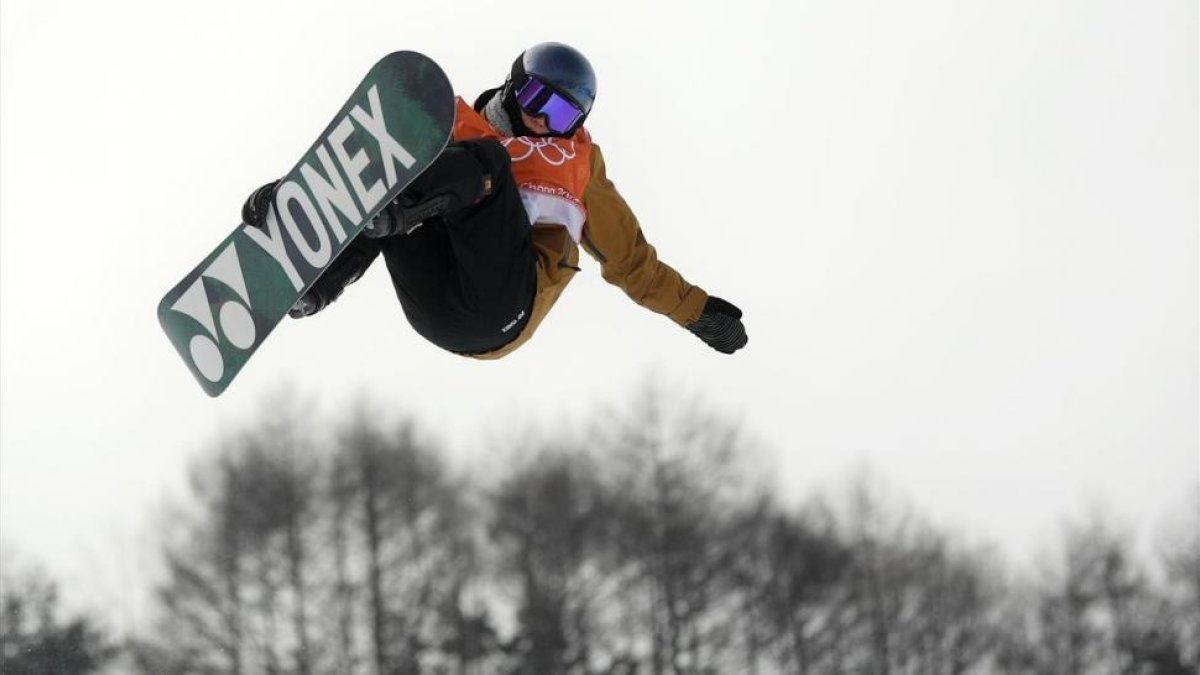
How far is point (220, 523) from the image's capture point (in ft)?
75.9

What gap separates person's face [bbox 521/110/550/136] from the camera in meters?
5.42

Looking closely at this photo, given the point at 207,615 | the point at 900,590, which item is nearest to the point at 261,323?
the point at 207,615

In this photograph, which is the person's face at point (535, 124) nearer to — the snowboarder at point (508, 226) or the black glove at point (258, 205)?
the snowboarder at point (508, 226)

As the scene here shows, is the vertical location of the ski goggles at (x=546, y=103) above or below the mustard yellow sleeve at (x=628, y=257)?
above

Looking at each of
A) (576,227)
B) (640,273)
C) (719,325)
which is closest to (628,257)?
(640,273)

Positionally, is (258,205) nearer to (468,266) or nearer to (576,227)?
(468,266)

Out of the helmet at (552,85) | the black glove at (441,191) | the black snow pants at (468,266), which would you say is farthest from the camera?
the helmet at (552,85)

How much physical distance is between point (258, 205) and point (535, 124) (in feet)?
3.47

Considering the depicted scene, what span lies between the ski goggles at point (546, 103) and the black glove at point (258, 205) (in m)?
0.95

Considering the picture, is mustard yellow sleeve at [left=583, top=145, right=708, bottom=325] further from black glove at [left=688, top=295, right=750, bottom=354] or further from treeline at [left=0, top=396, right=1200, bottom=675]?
treeline at [left=0, top=396, right=1200, bottom=675]

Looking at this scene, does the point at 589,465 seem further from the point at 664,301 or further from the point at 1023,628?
the point at 664,301

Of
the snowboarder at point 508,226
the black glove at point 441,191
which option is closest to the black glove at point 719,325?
the snowboarder at point 508,226

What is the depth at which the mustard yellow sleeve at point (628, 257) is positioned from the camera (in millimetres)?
5738

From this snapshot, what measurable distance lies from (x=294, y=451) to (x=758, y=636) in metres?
8.75
